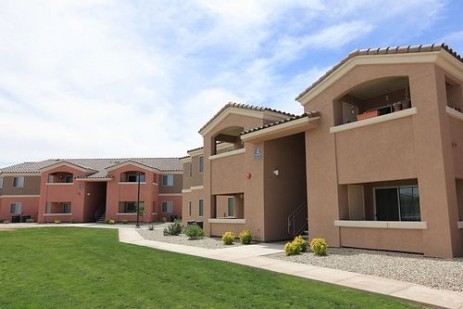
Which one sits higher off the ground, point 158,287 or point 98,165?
point 98,165

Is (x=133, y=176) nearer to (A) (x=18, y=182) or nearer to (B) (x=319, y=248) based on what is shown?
(A) (x=18, y=182)

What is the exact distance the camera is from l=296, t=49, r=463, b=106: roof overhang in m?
13.0

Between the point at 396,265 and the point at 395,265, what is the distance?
28 mm

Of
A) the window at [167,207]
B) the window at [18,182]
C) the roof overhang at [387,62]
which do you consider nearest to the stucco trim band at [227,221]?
the roof overhang at [387,62]

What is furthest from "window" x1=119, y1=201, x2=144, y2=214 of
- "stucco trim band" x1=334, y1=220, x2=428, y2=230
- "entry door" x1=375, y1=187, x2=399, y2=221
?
"entry door" x1=375, y1=187, x2=399, y2=221

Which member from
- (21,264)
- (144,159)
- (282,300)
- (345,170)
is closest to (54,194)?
(144,159)

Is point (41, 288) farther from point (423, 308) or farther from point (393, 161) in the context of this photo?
point (393, 161)

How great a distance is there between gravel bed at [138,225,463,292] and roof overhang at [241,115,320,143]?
5.43 m

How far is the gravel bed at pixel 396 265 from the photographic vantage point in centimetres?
919

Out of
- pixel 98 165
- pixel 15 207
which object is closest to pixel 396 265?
pixel 98 165

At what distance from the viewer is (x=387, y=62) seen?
14.2 meters

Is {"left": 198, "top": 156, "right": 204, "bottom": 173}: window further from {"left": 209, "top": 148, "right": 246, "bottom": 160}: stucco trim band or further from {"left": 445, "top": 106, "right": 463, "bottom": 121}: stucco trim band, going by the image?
{"left": 445, "top": 106, "right": 463, "bottom": 121}: stucco trim band

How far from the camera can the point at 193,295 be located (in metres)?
8.27

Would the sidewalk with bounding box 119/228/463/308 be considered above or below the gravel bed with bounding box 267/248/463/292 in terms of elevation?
below
